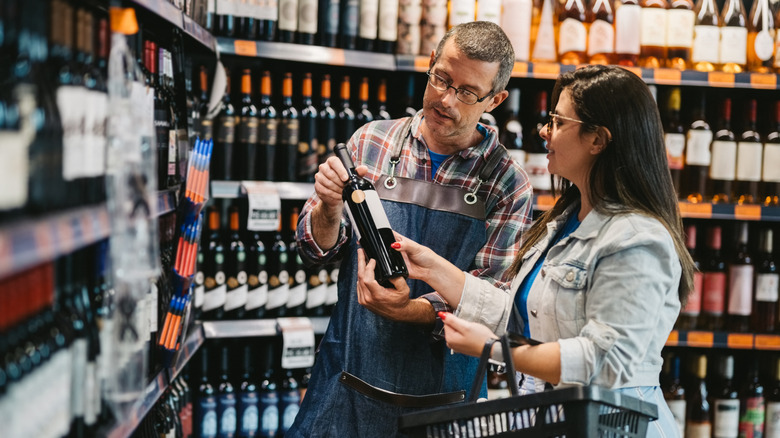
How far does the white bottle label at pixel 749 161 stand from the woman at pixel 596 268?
1887mm

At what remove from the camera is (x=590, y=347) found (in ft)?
5.06

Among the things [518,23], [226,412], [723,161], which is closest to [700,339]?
[723,161]

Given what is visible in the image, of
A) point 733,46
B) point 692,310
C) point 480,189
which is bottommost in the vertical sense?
point 692,310

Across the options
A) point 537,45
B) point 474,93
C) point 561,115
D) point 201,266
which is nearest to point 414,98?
point 537,45

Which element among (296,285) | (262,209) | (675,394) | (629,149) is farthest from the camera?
(675,394)

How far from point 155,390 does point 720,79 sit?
9.02 feet

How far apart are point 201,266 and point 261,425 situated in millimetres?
757

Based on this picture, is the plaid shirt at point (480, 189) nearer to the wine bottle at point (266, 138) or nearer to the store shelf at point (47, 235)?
the store shelf at point (47, 235)

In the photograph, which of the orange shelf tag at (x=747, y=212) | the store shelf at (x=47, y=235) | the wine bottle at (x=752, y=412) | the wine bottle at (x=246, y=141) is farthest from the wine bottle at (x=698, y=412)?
the store shelf at (x=47, y=235)

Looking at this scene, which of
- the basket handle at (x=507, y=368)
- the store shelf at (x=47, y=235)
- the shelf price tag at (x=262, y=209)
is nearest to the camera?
the store shelf at (x=47, y=235)

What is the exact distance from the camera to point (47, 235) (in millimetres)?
1046

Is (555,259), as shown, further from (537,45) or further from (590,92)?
(537,45)

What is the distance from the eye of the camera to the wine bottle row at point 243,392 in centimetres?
326

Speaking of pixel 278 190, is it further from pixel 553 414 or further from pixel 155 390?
pixel 553 414
